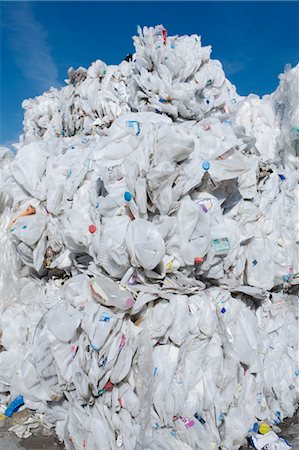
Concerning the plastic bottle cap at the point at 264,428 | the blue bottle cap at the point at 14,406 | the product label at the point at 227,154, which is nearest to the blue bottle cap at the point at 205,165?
the product label at the point at 227,154

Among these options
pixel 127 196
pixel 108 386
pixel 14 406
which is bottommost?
pixel 14 406

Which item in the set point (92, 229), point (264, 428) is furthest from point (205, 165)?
point (264, 428)

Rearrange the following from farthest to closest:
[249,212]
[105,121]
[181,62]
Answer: [105,121] < [181,62] < [249,212]

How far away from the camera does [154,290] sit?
2078 millimetres

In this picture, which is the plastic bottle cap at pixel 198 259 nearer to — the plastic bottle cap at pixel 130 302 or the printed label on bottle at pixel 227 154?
the plastic bottle cap at pixel 130 302

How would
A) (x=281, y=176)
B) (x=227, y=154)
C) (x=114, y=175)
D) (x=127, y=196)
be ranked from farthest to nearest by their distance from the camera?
(x=281, y=176), (x=227, y=154), (x=114, y=175), (x=127, y=196)

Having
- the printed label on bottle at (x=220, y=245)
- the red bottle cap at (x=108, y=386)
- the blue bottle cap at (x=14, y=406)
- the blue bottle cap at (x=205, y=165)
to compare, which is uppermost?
the blue bottle cap at (x=205, y=165)

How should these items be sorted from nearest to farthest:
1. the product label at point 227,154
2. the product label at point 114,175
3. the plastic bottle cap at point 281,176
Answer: the product label at point 114,175, the product label at point 227,154, the plastic bottle cap at point 281,176

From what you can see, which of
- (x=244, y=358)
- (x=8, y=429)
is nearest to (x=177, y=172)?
(x=244, y=358)

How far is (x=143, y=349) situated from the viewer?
6.75 ft

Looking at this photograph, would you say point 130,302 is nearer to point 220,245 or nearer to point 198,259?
point 198,259

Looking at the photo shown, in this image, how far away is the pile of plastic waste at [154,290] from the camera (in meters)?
2.04

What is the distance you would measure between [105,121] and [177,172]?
2.55m

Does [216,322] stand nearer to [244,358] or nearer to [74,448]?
[244,358]
